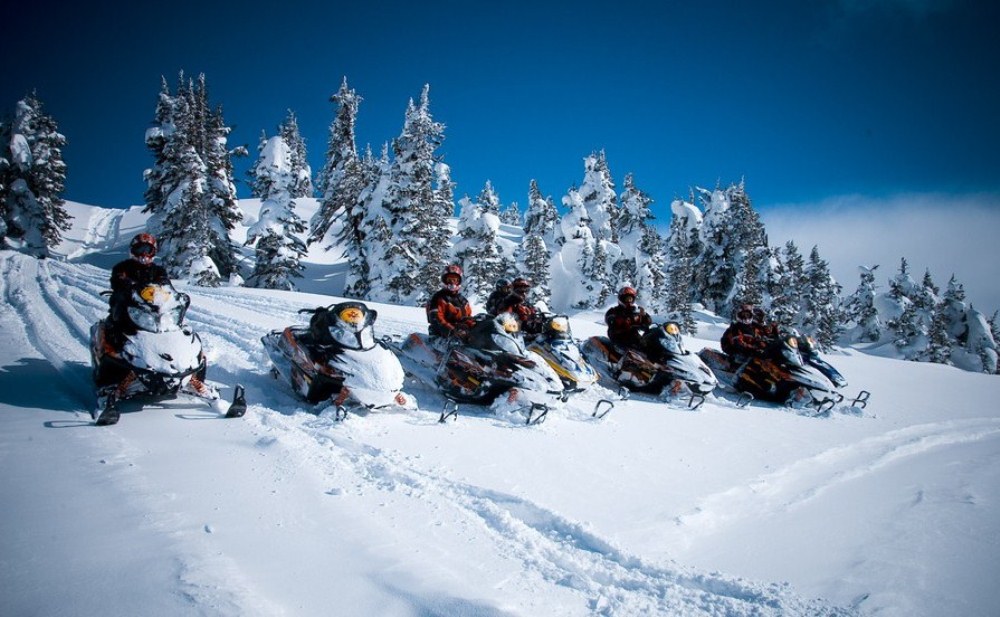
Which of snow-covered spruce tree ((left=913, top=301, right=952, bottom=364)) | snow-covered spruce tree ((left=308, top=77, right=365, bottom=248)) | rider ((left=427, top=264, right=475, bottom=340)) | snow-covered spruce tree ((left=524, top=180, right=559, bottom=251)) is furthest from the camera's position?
snow-covered spruce tree ((left=524, top=180, right=559, bottom=251))

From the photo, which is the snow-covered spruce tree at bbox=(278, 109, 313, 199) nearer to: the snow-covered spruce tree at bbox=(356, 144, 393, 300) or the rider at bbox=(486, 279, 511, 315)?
the snow-covered spruce tree at bbox=(356, 144, 393, 300)

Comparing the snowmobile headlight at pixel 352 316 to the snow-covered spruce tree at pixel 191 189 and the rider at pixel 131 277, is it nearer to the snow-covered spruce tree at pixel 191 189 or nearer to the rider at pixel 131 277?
the rider at pixel 131 277

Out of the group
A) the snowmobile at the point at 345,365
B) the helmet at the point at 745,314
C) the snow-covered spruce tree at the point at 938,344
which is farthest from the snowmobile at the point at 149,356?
the snow-covered spruce tree at the point at 938,344

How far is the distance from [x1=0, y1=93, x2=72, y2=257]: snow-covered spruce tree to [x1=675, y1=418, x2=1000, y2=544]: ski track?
39.2 m

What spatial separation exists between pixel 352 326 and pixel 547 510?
3.27 m

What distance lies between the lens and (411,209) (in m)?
22.8

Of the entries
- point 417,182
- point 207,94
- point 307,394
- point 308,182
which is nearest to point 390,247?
point 417,182

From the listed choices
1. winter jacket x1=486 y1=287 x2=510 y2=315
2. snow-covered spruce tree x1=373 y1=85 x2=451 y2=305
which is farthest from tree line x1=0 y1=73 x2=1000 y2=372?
winter jacket x1=486 y1=287 x2=510 y2=315

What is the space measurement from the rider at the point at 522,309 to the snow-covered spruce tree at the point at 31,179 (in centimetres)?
3502

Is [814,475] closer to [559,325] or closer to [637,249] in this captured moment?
[559,325]

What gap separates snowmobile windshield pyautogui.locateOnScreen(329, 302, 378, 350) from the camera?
18.4 feet

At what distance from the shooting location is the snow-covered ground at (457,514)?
253 centimetres

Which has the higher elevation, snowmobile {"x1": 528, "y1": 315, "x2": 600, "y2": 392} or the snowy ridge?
snowmobile {"x1": 528, "y1": 315, "x2": 600, "y2": 392}

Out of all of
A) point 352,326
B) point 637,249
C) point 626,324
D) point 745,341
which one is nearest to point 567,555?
point 352,326
